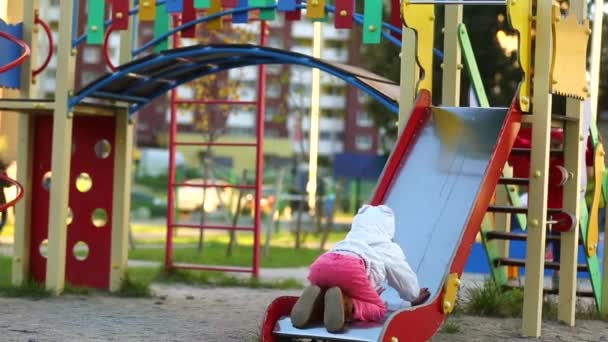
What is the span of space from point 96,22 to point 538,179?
13.9 ft

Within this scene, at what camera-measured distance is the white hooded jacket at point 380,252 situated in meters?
6.41

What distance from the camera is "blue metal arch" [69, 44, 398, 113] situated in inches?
349

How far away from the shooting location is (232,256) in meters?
15.3

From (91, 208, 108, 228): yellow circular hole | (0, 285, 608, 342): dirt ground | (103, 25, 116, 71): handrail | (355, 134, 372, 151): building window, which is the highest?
(355, 134, 372, 151): building window

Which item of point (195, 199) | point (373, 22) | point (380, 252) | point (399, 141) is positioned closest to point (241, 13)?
point (373, 22)

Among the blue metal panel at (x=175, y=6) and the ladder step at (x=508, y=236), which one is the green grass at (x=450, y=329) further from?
the blue metal panel at (x=175, y=6)

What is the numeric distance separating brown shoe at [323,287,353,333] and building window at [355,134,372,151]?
6070cm

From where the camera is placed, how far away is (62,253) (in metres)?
9.73

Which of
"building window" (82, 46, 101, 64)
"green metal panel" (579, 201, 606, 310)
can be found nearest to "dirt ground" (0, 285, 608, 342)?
"green metal panel" (579, 201, 606, 310)

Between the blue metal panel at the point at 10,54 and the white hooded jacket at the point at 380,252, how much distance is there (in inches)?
175

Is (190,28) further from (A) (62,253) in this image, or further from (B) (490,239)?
(B) (490,239)

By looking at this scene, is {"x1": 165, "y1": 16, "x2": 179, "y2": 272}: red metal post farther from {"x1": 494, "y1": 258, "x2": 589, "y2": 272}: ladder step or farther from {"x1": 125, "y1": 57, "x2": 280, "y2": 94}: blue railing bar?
{"x1": 494, "y1": 258, "x2": 589, "y2": 272}: ladder step

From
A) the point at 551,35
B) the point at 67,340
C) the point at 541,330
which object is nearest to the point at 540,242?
the point at 541,330

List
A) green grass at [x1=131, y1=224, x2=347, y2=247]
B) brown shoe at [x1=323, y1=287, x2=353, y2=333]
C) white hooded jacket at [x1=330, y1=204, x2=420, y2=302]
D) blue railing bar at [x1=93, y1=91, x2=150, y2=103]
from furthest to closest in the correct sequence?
1. green grass at [x1=131, y1=224, x2=347, y2=247]
2. blue railing bar at [x1=93, y1=91, x2=150, y2=103]
3. white hooded jacket at [x1=330, y1=204, x2=420, y2=302]
4. brown shoe at [x1=323, y1=287, x2=353, y2=333]
